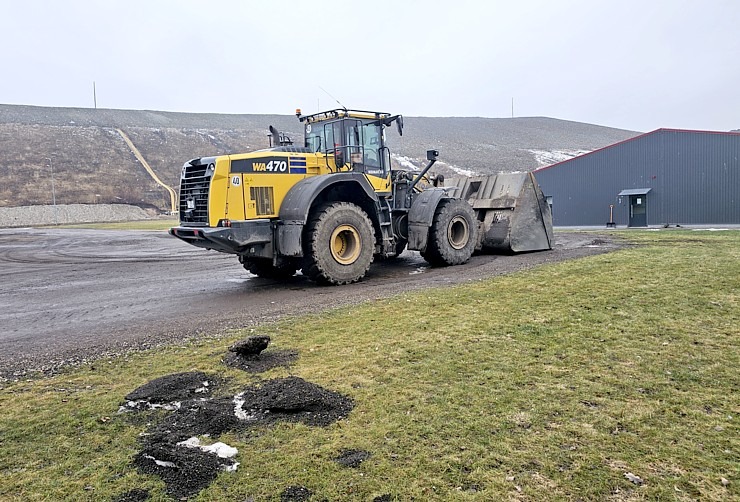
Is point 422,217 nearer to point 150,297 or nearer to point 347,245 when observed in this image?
point 347,245

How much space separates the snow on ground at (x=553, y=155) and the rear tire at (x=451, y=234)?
185 feet

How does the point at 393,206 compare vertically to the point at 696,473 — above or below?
above

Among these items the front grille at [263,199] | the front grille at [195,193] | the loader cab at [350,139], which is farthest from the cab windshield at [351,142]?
the front grille at [195,193]

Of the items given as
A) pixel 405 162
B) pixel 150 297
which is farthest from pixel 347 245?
pixel 405 162

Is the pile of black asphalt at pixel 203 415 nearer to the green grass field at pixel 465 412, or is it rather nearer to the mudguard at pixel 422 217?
the green grass field at pixel 465 412

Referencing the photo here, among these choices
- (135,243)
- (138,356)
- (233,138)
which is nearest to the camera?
(138,356)

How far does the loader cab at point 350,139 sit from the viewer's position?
10.2 meters

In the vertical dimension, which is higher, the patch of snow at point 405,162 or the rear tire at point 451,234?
the patch of snow at point 405,162

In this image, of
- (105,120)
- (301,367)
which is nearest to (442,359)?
(301,367)

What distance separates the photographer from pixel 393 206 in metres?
11.5

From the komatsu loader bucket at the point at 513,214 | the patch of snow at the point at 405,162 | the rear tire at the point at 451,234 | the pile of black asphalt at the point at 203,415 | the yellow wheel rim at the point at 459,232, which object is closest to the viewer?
the pile of black asphalt at the point at 203,415

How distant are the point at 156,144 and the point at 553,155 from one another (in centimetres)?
5385

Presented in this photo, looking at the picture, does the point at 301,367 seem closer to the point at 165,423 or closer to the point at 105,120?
the point at 165,423

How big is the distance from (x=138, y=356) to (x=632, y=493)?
4.46 meters
